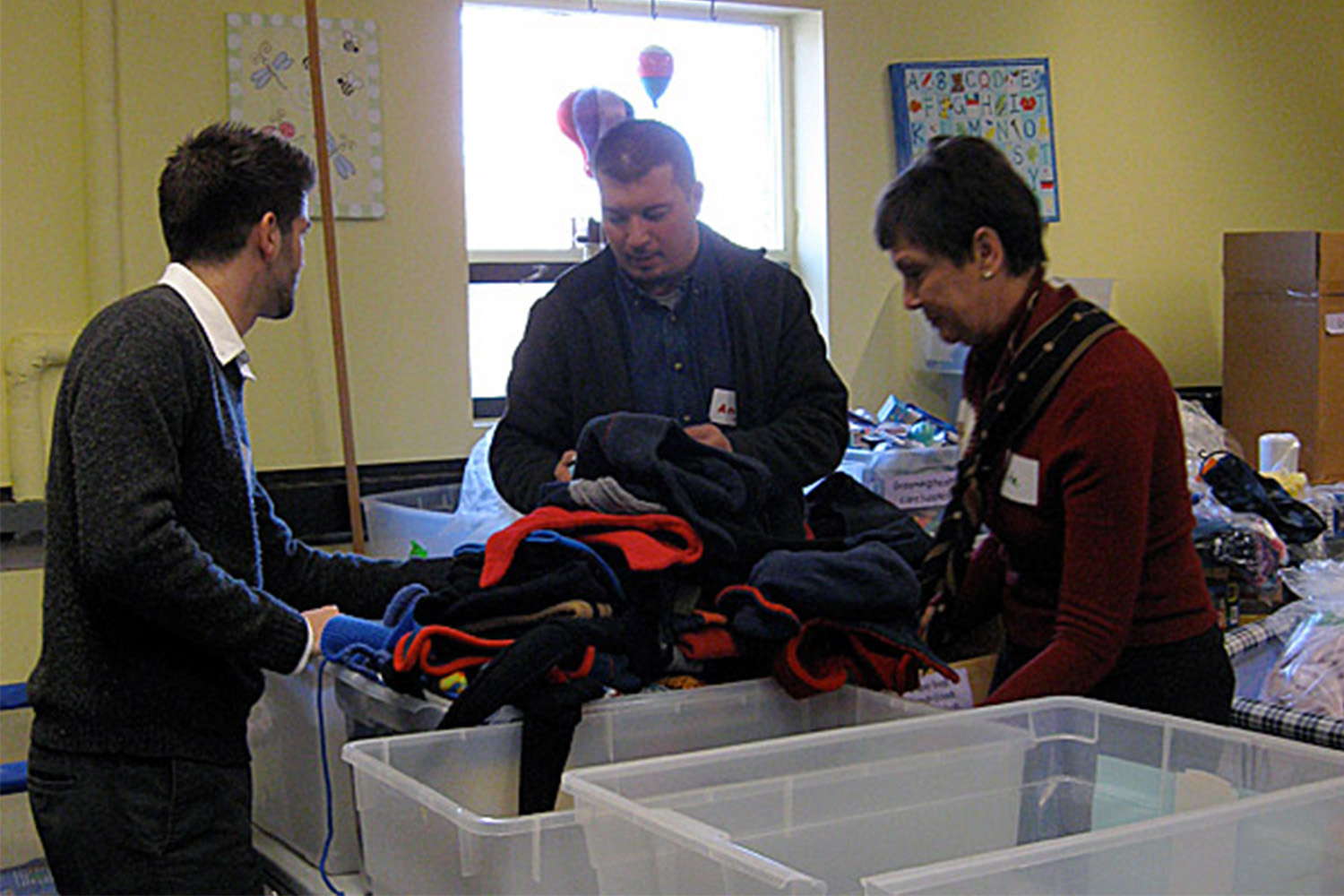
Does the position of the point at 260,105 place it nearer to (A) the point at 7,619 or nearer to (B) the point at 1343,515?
(A) the point at 7,619

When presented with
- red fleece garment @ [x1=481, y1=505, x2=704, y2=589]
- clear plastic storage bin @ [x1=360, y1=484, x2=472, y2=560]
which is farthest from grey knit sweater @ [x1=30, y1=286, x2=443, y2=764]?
clear plastic storage bin @ [x1=360, y1=484, x2=472, y2=560]

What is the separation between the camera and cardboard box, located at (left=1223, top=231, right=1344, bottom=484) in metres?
4.12

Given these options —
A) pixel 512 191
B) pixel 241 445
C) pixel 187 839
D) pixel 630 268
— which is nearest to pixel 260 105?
pixel 512 191

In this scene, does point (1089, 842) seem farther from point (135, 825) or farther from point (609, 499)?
point (135, 825)

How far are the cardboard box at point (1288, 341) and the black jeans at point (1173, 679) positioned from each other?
278 centimetres

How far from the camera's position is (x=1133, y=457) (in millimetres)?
1515

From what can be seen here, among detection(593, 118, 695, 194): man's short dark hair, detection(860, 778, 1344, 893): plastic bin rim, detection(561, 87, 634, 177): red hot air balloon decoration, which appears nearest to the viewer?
detection(860, 778, 1344, 893): plastic bin rim

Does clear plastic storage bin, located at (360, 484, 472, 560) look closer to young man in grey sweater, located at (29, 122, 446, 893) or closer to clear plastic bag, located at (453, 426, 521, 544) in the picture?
clear plastic bag, located at (453, 426, 521, 544)

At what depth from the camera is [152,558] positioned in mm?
1448

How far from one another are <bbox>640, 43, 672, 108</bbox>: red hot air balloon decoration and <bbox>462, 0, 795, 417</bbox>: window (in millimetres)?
103

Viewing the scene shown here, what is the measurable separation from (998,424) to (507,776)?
2.23 ft

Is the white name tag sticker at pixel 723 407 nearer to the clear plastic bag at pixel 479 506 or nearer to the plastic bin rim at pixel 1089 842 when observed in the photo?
the clear plastic bag at pixel 479 506

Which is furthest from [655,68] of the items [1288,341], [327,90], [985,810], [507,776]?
[985,810]

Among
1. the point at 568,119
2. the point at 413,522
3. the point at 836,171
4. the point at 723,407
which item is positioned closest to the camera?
the point at 723,407
